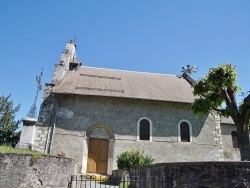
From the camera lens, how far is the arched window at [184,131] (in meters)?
16.0

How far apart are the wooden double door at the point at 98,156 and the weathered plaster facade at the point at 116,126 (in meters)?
0.30

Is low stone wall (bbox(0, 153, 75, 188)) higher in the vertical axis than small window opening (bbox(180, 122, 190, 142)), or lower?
lower

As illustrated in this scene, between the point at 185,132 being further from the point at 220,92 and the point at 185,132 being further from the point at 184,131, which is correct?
the point at 220,92

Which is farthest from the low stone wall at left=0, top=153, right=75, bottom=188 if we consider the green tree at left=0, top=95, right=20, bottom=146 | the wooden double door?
the green tree at left=0, top=95, right=20, bottom=146

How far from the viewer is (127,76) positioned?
823 inches

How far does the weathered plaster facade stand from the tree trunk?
807cm

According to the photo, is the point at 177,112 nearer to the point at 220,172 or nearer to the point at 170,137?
the point at 170,137

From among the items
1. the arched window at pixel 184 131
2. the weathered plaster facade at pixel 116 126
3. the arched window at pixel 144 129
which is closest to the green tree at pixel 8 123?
the weathered plaster facade at pixel 116 126

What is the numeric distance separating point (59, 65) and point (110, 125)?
675cm

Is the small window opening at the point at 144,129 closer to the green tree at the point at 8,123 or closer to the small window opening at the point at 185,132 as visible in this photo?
the small window opening at the point at 185,132

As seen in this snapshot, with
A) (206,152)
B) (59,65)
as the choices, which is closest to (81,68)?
(59,65)

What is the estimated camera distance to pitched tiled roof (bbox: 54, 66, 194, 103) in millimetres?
16125

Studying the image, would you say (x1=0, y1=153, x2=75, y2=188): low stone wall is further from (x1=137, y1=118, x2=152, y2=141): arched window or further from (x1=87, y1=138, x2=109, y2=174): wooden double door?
(x1=137, y1=118, x2=152, y2=141): arched window

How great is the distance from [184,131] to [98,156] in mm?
6647
